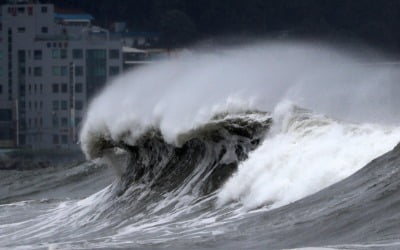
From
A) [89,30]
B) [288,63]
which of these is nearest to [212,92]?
[288,63]

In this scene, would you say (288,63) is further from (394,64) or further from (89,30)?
(89,30)

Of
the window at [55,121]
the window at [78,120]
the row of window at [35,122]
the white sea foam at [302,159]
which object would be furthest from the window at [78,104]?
the white sea foam at [302,159]

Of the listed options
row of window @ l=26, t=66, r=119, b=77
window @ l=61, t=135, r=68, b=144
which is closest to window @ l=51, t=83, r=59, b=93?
row of window @ l=26, t=66, r=119, b=77

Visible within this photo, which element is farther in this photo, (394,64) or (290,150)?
(394,64)

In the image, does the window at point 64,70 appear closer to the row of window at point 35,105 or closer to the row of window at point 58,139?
the row of window at point 35,105

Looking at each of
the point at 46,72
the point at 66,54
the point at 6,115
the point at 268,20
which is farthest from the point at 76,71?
the point at 268,20

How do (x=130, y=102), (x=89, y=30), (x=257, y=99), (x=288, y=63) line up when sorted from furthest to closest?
(x=89, y=30) < (x=288, y=63) < (x=130, y=102) < (x=257, y=99)
